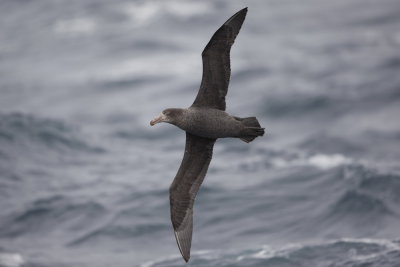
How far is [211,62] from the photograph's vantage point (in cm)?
1465

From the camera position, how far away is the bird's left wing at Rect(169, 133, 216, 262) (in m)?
15.5

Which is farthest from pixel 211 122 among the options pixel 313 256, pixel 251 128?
pixel 313 256

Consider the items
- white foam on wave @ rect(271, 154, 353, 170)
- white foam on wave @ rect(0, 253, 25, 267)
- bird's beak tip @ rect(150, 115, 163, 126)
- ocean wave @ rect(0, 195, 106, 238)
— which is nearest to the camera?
bird's beak tip @ rect(150, 115, 163, 126)

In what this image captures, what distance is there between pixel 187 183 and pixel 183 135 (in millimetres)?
14445

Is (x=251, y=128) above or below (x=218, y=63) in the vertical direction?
below

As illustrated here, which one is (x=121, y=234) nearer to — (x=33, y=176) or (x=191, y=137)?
(x=33, y=176)

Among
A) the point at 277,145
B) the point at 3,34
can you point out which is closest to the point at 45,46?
Result: the point at 3,34

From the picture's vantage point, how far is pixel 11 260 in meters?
23.2

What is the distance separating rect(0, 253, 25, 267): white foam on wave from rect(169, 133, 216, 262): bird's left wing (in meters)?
8.87

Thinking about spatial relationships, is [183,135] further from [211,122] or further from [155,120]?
[155,120]

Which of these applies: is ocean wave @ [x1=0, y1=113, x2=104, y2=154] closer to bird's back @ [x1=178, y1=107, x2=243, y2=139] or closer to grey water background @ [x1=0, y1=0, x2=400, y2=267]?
grey water background @ [x1=0, y1=0, x2=400, y2=267]

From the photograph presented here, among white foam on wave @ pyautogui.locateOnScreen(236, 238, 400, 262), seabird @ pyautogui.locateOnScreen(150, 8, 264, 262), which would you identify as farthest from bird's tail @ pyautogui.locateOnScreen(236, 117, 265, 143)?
white foam on wave @ pyautogui.locateOnScreen(236, 238, 400, 262)

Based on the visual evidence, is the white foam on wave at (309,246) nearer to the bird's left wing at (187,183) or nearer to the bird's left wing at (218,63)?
the bird's left wing at (187,183)

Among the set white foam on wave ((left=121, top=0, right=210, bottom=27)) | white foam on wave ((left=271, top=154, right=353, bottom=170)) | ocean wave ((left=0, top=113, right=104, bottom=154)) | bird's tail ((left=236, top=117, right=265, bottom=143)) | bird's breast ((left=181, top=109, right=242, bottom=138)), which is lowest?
bird's tail ((left=236, top=117, right=265, bottom=143))
